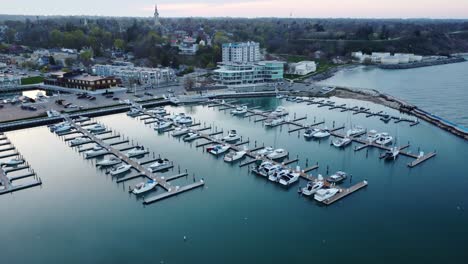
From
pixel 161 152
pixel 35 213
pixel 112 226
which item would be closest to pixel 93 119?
pixel 161 152

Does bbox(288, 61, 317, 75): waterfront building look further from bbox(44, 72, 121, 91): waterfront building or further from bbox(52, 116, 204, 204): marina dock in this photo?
bbox(52, 116, 204, 204): marina dock

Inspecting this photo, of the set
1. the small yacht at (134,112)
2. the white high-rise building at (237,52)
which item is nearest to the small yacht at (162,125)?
the small yacht at (134,112)

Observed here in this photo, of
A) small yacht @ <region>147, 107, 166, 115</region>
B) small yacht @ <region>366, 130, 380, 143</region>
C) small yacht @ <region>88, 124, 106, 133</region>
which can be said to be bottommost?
small yacht @ <region>88, 124, 106, 133</region>

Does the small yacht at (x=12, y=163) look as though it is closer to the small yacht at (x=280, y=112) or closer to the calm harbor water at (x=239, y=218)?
the calm harbor water at (x=239, y=218)

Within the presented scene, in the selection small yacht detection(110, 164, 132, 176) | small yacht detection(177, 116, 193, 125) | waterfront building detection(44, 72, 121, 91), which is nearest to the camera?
small yacht detection(110, 164, 132, 176)

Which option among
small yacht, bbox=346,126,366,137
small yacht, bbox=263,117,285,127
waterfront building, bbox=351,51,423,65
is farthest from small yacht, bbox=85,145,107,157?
waterfront building, bbox=351,51,423,65

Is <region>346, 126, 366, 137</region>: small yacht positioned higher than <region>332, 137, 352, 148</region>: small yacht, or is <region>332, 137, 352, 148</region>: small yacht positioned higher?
<region>346, 126, 366, 137</region>: small yacht

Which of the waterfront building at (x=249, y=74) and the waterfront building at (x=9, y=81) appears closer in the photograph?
the waterfront building at (x=9, y=81)
